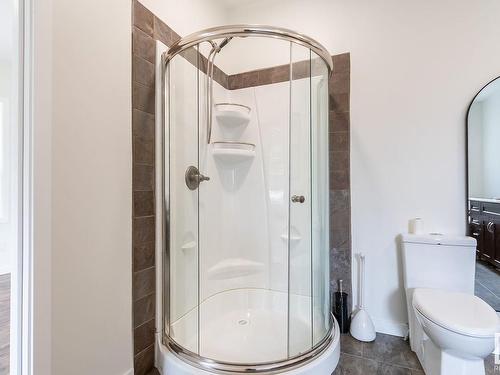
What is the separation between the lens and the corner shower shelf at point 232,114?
78.8 inches

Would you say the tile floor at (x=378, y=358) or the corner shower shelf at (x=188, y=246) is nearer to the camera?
the tile floor at (x=378, y=358)

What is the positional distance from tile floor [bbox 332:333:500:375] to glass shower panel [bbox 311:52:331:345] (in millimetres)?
226

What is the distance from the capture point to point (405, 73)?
6.15 ft

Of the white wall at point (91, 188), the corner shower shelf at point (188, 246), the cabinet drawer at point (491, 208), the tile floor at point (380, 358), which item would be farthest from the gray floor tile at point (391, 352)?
the white wall at point (91, 188)

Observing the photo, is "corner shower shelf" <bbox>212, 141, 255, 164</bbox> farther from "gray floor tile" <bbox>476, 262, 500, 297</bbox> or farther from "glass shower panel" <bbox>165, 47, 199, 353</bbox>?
"gray floor tile" <bbox>476, 262, 500, 297</bbox>

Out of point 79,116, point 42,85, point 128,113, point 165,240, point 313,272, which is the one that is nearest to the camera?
point 42,85

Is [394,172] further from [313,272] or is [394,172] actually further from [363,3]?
[363,3]

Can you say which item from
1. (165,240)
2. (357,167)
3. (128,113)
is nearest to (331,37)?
(357,167)

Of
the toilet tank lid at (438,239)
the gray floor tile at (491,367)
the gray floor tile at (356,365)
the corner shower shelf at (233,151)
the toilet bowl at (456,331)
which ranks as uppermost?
the corner shower shelf at (233,151)

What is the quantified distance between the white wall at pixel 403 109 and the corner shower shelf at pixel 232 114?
2.64 ft

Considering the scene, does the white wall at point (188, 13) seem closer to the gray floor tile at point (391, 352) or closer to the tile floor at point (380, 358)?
the tile floor at point (380, 358)

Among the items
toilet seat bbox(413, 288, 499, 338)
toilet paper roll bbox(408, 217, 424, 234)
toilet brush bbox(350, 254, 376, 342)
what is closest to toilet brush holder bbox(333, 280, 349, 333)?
toilet brush bbox(350, 254, 376, 342)

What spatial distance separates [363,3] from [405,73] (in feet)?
2.04

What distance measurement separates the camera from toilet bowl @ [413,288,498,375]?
1.17 meters
